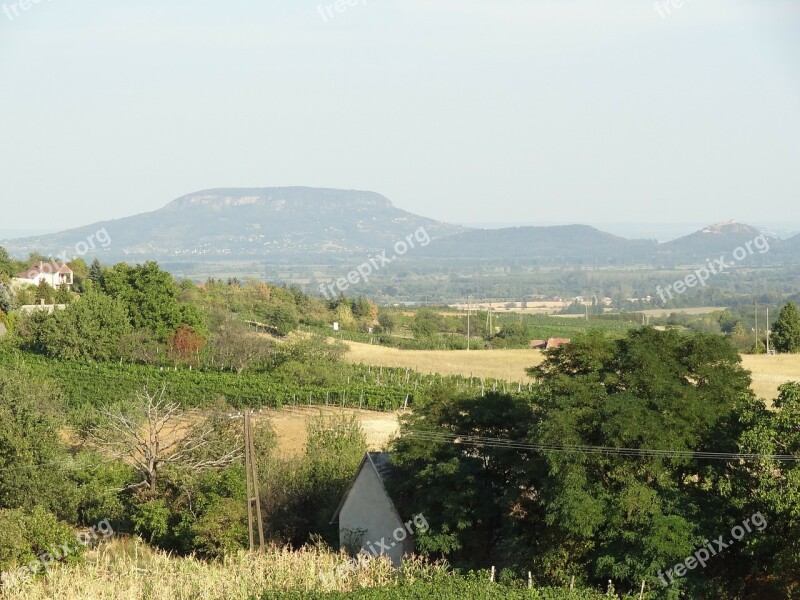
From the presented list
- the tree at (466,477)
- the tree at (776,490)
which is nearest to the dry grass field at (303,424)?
the tree at (466,477)

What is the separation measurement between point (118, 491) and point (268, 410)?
15482 mm

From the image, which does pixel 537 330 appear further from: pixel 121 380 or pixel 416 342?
pixel 121 380

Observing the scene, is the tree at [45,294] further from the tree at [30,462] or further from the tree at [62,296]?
the tree at [30,462]

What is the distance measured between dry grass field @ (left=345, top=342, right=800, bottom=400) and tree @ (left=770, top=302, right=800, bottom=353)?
4.86m

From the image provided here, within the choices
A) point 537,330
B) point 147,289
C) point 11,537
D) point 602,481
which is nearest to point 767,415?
point 602,481

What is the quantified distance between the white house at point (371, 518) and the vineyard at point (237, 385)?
15.3 metres

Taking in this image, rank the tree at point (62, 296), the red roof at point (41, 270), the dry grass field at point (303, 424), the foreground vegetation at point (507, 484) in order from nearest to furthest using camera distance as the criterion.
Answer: the foreground vegetation at point (507, 484)
the dry grass field at point (303, 424)
the tree at point (62, 296)
the red roof at point (41, 270)

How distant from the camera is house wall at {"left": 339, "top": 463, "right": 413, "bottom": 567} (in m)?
23.4

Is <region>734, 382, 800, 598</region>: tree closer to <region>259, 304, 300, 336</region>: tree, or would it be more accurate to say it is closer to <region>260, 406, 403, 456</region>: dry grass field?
<region>260, 406, 403, 456</region>: dry grass field

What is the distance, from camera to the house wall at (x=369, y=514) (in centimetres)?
2338

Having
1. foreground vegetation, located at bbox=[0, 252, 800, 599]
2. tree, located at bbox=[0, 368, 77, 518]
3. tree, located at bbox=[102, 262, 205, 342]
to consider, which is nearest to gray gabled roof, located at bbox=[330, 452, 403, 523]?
foreground vegetation, located at bbox=[0, 252, 800, 599]

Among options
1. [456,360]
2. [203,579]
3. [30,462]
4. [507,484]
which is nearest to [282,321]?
[456,360]

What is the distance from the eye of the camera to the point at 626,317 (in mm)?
110750

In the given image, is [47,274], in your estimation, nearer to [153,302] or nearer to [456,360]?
[153,302]
